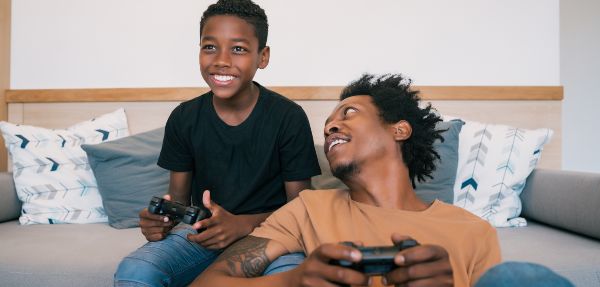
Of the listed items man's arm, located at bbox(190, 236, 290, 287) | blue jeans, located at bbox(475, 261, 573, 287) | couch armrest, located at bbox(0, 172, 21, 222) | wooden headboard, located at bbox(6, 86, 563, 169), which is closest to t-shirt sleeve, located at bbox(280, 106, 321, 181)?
man's arm, located at bbox(190, 236, 290, 287)

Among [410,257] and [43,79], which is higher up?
[43,79]

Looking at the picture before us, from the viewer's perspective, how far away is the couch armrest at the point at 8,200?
5.57 feet

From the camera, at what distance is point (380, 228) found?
97cm

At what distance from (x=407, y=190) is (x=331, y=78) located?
0.96 metres

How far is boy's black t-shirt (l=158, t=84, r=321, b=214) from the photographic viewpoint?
1.31 meters

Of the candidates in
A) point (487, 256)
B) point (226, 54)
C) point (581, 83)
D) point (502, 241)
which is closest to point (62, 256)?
point (226, 54)

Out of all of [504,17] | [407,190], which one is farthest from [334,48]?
[407,190]

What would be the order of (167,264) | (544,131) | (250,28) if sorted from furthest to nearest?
1. (544,131)
2. (250,28)
3. (167,264)

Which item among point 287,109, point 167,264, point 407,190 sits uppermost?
point 287,109

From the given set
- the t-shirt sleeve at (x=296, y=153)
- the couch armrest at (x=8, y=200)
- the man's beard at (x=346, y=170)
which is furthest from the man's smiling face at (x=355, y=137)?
the couch armrest at (x=8, y=200)

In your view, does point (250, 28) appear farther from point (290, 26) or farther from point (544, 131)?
point (544, 131)

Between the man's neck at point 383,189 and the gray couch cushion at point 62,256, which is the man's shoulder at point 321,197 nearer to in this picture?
the man's neck at point 383,189

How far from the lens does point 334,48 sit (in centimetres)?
197

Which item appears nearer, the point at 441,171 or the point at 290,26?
the point at 441,171
